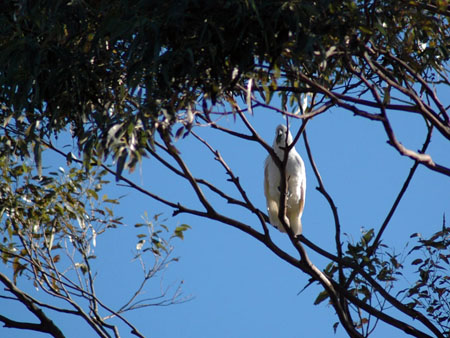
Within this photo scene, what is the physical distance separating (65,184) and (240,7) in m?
1.70

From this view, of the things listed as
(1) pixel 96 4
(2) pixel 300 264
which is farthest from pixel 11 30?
(2) pixel 300 264

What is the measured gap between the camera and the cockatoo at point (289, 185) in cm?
423

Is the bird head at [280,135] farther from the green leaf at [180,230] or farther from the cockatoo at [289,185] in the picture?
the green leaf at [180,230]

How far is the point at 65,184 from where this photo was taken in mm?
3420

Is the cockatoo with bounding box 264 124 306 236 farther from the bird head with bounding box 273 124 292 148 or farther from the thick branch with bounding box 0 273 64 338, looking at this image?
the thick branch with bounding box 0 273 64 338

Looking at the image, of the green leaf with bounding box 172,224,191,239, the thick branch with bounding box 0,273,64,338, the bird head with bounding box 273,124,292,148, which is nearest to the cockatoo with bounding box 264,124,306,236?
the bird head with bounding box 273,124,292,148

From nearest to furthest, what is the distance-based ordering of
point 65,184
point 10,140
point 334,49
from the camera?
1. point 334,49
2. point 10,140
3. point 65,184

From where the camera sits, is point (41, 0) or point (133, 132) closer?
point (133, 132)

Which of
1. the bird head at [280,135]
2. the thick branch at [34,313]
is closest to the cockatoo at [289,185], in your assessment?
the bird head at [280,135]

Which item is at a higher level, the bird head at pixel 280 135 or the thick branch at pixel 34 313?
the bird head at pixel 280 135

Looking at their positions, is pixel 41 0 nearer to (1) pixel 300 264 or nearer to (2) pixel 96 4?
(2) pixel 96 4

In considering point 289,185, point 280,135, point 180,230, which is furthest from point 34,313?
point 280,135

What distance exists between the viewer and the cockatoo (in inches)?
166

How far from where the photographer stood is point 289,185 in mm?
4246
